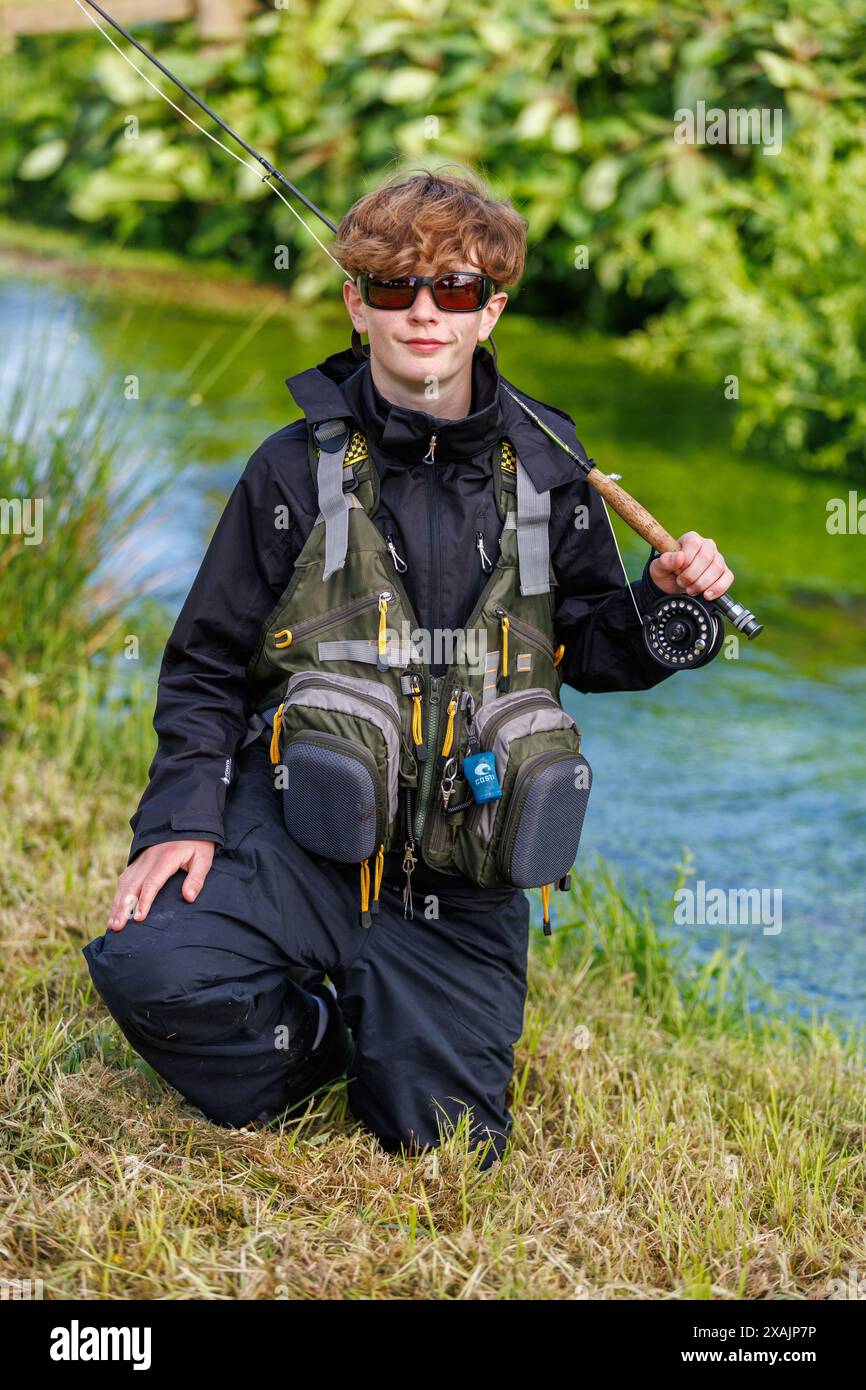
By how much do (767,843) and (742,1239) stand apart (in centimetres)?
189

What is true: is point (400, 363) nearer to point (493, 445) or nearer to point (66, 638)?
point (493, 445)

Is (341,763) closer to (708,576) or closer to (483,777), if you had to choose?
(483,777)

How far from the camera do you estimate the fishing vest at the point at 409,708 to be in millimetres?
2508

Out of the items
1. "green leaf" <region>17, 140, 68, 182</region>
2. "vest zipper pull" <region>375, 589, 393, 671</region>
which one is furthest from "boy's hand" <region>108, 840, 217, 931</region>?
"green leaf" <region>17, 140, 68, 182</region>

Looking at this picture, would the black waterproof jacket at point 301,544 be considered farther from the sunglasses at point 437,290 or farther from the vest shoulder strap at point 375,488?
the sunglasses at point 437,290

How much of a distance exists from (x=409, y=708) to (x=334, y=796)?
0.20 meters

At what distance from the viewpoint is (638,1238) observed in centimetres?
239

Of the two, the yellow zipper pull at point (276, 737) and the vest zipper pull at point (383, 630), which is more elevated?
the vest zipper pull at point (383, 630)

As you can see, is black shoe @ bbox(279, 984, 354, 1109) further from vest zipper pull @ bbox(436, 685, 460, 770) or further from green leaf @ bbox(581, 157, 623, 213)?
green leaf @ bbox(581, 157, 623, 213)

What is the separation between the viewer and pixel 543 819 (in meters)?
2.55

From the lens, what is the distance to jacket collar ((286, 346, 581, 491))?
2.56 m

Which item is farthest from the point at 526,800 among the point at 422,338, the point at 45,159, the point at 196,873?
the point at 45,159

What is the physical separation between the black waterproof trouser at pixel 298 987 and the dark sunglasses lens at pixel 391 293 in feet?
2.49

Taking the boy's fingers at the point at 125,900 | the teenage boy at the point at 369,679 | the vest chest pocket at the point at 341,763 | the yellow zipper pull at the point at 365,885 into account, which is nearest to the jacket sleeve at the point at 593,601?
the teenage boy at the point at 369,679
